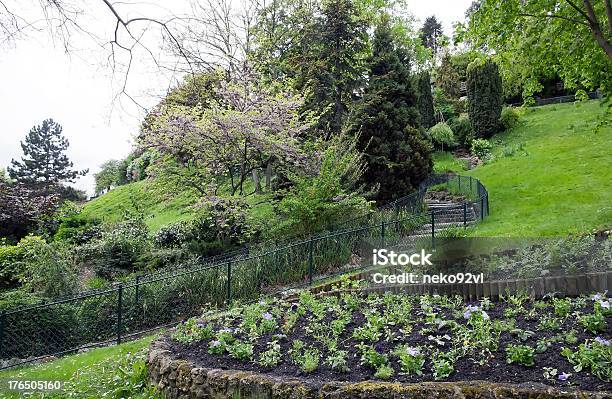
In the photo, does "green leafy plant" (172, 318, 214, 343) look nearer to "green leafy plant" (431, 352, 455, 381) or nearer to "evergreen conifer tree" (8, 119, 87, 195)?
"green leafy plant" (431, 352, 455, 381)

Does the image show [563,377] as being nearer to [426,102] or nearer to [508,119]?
[508,119]

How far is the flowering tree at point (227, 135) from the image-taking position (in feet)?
42.1

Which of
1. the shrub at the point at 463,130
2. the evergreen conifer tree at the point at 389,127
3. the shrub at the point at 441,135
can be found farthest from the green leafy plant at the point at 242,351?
the shrub at the point at 463,130

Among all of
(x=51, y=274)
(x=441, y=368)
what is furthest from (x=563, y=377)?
(x=51, y=274)

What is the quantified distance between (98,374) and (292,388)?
136 inches

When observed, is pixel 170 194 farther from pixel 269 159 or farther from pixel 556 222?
pixel 556 222

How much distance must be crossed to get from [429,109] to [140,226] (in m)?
17.1

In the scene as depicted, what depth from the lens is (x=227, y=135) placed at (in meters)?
13.0

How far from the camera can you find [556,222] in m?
11.6

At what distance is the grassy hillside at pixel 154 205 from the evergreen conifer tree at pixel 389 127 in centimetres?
353

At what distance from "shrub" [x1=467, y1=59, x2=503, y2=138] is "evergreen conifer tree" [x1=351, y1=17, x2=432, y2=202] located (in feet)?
29.7

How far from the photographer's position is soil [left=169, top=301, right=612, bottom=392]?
3.96 metres

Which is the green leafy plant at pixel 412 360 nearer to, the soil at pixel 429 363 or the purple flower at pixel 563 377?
the soil at pixel 429 363

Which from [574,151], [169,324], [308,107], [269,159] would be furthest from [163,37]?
[574,151]
